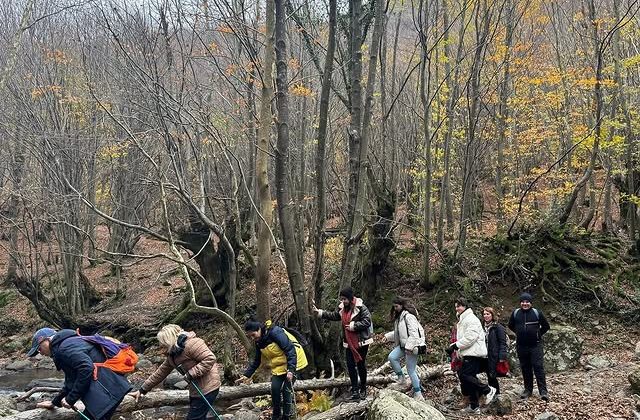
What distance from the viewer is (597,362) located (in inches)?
416

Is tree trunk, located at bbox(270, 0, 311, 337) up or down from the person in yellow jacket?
up

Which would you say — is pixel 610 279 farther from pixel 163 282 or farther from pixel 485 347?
pixel 163 282

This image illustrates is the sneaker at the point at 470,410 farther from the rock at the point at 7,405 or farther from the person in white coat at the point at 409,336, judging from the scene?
the rock at the point at 7,405

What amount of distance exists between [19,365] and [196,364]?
12419 millimetres

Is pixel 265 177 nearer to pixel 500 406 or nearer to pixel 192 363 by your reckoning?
pixel 192 363

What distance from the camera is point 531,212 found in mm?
16391

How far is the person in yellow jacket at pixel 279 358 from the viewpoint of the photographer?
22.4 feet

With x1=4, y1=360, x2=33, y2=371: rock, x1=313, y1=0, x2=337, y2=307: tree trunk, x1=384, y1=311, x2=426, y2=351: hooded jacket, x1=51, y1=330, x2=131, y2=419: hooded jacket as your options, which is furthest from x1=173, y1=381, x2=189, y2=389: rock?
x1=51, y1=330, x2=131, y2=419: hooded jacket

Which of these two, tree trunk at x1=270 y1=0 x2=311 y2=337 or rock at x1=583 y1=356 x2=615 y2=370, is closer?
tree trunk at x1=270 y1=0 x2=311 y2=337

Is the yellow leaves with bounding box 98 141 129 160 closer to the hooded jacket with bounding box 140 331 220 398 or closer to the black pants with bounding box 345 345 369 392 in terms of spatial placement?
the black pants with bounding box 345 345 369 392

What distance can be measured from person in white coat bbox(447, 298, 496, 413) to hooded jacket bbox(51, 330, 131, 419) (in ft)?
14.9

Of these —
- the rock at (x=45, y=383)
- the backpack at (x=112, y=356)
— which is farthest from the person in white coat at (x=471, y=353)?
the rock at (x=45, y=383)

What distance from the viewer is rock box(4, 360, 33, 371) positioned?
1520cm

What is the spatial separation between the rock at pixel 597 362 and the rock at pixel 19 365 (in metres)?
15.0
